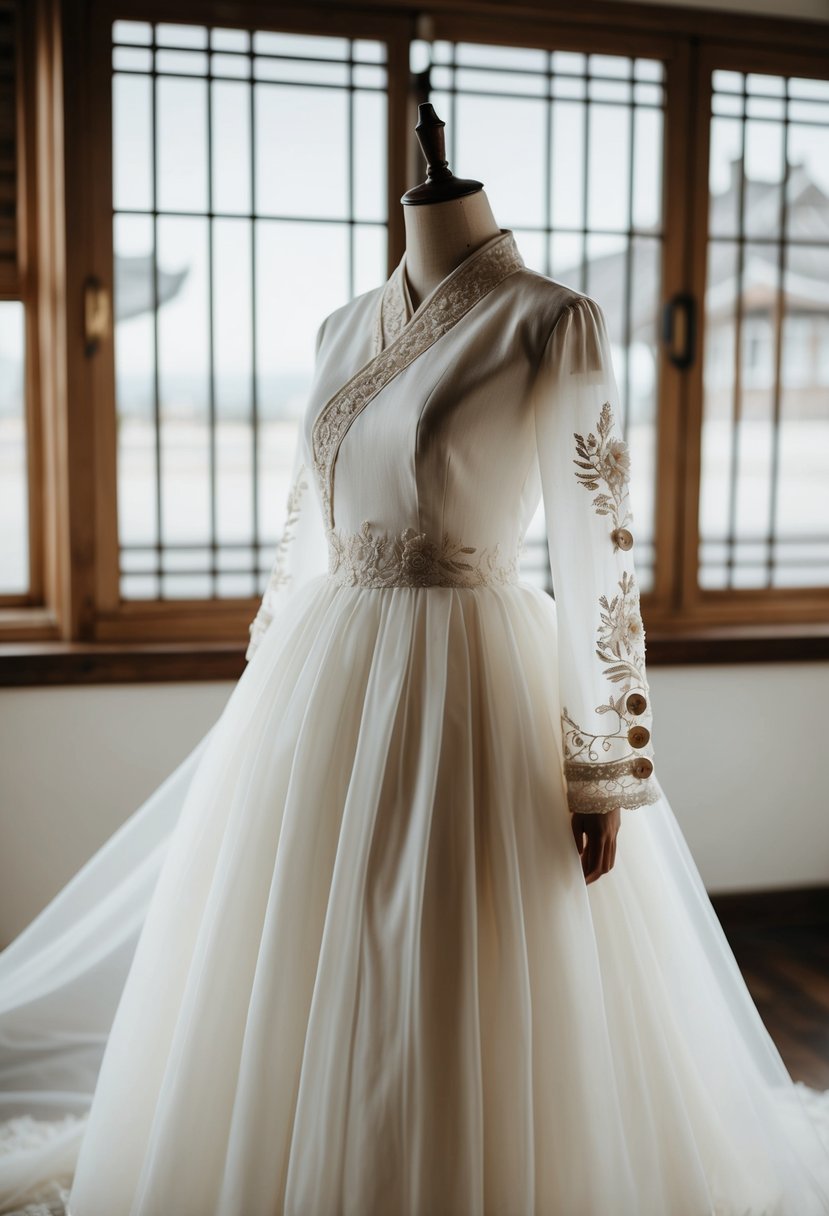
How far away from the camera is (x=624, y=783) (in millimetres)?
1286

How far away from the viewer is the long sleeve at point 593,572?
1.29 m

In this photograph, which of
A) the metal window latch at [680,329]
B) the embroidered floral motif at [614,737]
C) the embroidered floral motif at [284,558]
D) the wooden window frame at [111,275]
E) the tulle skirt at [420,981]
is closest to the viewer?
the tulle skirt at [420,981]

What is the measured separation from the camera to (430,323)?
139 centimetres

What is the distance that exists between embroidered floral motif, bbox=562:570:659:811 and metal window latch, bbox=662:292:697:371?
1599 mm

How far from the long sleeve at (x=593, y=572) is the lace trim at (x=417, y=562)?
12cm

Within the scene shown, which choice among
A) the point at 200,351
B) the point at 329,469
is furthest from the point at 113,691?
the point at 329,469

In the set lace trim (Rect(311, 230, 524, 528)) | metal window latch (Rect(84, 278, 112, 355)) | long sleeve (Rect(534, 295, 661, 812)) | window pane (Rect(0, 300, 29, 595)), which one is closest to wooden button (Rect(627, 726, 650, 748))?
long sleeve (Rect(534, 295, 661, 812))

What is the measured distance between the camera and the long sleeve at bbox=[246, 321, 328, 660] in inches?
67.7

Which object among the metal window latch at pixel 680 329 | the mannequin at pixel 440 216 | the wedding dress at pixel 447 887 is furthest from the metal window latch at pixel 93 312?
the metal window latch at pixel 680 329

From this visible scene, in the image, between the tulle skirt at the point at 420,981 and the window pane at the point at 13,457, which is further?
the window pane at the point at 13,457

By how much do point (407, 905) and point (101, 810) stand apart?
1401 millimetres

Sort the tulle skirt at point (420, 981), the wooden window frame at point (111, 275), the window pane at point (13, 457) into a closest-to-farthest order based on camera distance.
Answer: the tulle skirt at point (420, 981), the wooden window frame at point (111, 275), the window pane at point (13, 457)

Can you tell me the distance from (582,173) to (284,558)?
1.53 m

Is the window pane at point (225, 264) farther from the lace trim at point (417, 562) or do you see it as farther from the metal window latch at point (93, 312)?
the lace trim at point (417, 562)
